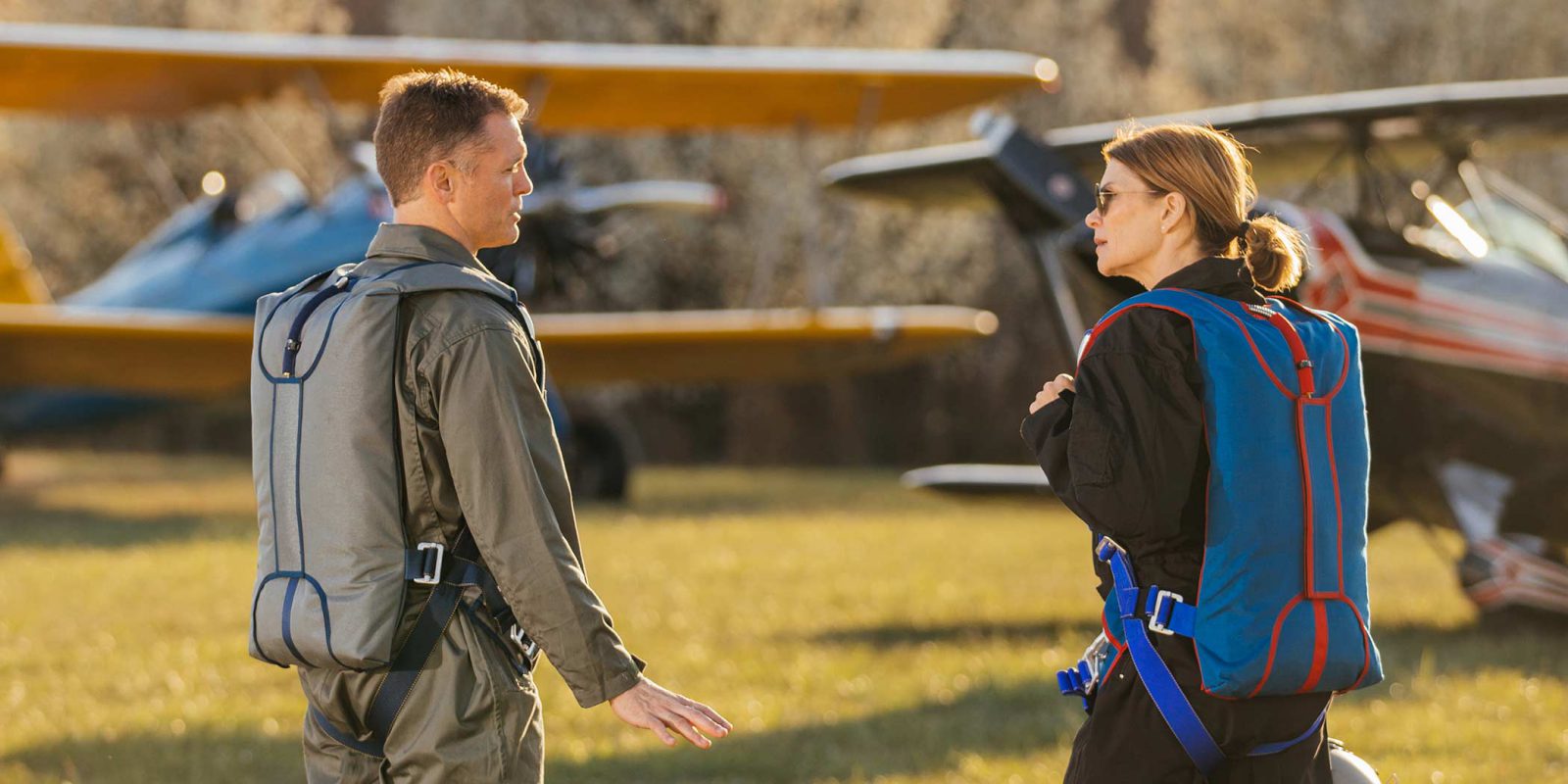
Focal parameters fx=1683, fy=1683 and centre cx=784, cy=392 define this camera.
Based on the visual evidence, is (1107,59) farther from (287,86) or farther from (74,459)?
(74,459)

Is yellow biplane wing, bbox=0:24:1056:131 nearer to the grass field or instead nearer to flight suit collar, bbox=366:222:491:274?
the grass field

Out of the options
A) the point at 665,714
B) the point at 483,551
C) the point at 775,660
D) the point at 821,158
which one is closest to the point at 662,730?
the point at 665,714

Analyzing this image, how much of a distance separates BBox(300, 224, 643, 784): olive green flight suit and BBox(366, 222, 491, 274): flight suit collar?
0.10 meters

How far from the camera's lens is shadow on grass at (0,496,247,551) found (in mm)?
12422

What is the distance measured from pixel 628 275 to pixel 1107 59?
28.0 ft

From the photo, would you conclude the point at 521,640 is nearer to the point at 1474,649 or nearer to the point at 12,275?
the point at 1474,649

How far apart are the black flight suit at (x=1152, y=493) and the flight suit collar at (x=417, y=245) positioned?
0.88m

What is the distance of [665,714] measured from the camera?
7.75 feet

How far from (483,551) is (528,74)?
42.9 feet

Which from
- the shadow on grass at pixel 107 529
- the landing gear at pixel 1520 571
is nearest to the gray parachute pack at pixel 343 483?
the landing gear at pixel 1520 571

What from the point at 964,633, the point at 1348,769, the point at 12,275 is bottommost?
the point at 12,275

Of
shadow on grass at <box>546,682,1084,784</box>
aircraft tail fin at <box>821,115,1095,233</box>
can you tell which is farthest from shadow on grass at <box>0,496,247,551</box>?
shadow on grass at <box>546,682,1084,784</box>

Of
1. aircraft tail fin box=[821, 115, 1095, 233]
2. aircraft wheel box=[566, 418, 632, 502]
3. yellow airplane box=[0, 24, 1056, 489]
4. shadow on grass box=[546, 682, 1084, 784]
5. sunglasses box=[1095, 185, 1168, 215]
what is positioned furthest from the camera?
aircraft wheel box=[566, 418, 632, 502]

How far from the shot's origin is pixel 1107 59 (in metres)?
27.1
